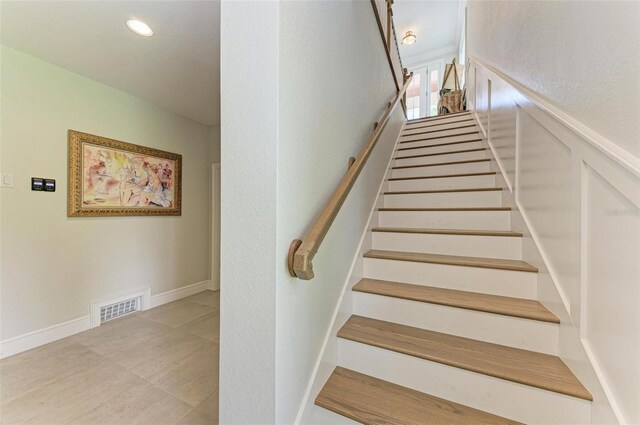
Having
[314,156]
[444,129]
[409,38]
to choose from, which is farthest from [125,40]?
[409,38]

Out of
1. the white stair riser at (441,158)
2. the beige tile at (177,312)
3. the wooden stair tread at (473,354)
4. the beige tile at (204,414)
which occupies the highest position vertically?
the white stair riser at (441,158)

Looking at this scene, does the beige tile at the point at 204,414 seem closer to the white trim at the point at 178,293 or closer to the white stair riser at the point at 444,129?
the white trim at the point at 178,293

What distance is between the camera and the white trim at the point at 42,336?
1.99 m

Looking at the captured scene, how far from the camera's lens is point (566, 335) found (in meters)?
1.04

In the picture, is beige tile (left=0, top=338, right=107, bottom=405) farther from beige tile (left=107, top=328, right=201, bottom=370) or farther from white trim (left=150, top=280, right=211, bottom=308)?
white trim (left=150, top=280, right=211, bottom=308)

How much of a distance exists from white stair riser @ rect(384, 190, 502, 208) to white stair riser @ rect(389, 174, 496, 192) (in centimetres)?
22

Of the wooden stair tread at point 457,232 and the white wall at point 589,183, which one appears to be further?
the wooden stair tread at point 457,232

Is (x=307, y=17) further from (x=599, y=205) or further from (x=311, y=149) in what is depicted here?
Result: (x=599, y=205)

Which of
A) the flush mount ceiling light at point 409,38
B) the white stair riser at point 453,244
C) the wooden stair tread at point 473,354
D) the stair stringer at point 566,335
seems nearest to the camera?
the stair stringer at point 566,335

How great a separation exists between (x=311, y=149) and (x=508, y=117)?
5.50ft

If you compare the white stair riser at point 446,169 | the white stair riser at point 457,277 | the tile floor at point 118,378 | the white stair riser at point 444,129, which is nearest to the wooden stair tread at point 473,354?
the white stair riser at point 457,277

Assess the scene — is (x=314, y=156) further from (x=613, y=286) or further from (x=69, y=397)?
(x=69, y=397)

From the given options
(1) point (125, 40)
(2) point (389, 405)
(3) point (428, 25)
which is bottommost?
(2) point (389, 405)

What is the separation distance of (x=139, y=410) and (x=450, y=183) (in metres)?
2.73
